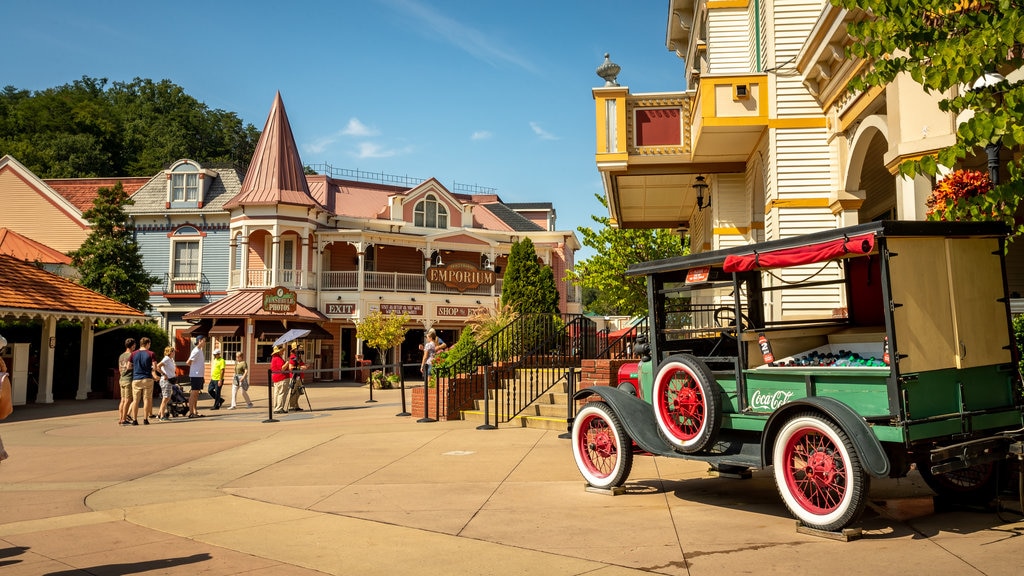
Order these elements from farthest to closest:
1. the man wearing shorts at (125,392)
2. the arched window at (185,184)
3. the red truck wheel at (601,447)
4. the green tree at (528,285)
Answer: the arched window at (185,184), the green tree at (528,285), the man wearing shorts at (125,392), the red truck wheel at (601,447)

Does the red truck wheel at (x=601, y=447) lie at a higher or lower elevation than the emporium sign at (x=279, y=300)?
lower

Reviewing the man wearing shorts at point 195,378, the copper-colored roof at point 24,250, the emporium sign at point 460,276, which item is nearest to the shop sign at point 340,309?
the emporium sign at point 460,276

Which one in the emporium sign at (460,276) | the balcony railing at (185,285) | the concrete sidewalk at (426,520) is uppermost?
the emporium sign at (460,276)

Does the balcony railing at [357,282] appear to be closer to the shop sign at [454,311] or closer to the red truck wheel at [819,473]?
the shop sign at [454,311]

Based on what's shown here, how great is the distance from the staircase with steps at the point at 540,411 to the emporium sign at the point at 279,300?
2121 cm

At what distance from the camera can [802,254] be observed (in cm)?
568

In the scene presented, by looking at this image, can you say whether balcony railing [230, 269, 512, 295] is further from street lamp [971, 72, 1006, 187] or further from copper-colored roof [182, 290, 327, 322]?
street lamp [971, 72, 1006, 187]

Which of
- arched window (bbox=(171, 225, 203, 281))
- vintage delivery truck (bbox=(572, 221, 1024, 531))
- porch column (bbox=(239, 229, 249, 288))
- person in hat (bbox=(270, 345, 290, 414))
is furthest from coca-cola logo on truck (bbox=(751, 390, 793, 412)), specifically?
arched window (bbox=(171, 225, 203, 281))

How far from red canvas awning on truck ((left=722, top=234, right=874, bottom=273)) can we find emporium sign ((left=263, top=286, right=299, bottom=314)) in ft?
97.4

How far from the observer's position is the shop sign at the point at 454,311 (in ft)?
129

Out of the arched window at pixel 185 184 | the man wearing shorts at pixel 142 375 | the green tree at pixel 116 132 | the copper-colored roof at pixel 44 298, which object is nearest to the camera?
the man wearing shorts at pixel 142 375

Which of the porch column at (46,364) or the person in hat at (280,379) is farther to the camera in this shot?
the porch column at (46,364)

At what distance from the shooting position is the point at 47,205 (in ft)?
124

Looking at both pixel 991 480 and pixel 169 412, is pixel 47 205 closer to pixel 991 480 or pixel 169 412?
pixel 169 412
